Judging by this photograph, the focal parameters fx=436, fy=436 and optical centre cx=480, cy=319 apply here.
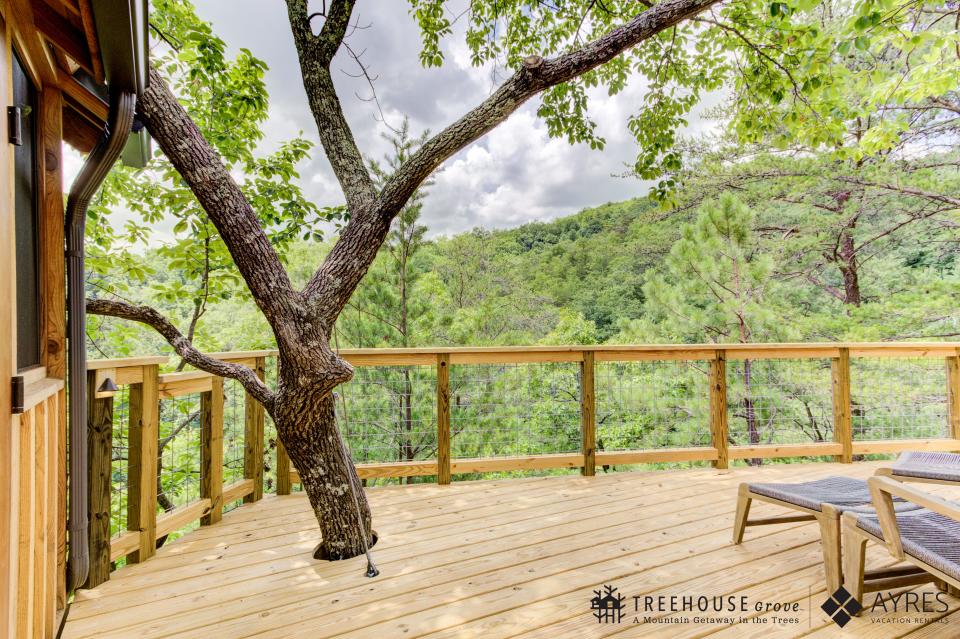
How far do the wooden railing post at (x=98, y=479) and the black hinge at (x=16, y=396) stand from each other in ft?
3.02

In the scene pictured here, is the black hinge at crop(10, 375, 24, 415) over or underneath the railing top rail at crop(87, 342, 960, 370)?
over

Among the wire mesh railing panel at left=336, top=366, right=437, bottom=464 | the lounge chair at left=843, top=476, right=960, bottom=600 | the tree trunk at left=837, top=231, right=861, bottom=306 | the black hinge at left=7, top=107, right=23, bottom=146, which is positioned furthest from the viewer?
the tree trunk at left=837, top=231, right=861, bottom=306

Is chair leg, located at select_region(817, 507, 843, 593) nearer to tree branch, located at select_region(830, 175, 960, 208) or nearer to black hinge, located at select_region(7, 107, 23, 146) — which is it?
black hinge, located at select_region(7, 107, 23, 146)

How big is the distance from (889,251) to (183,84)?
34.3ft

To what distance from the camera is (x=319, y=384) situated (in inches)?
80.6

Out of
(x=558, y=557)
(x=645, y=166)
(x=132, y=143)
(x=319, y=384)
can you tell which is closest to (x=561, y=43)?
(x=645, y=166)

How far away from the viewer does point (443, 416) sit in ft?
10.9

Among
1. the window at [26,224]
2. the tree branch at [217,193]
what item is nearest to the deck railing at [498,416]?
the window at [26,224]

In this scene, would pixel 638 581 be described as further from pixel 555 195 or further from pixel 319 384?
pixel 555 195

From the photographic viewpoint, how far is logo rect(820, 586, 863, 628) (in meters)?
1.66

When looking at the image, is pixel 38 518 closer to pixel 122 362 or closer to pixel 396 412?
pixel 122 362

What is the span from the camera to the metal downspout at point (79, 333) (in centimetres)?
154

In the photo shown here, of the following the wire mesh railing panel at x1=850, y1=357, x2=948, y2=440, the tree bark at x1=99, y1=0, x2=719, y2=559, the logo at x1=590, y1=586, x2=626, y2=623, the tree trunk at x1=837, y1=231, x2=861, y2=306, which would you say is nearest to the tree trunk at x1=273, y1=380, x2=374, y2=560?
the tree bark at x1=99, y1=0, x2=719, y2=559

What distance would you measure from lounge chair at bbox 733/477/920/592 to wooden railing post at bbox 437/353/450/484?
1.94 m
